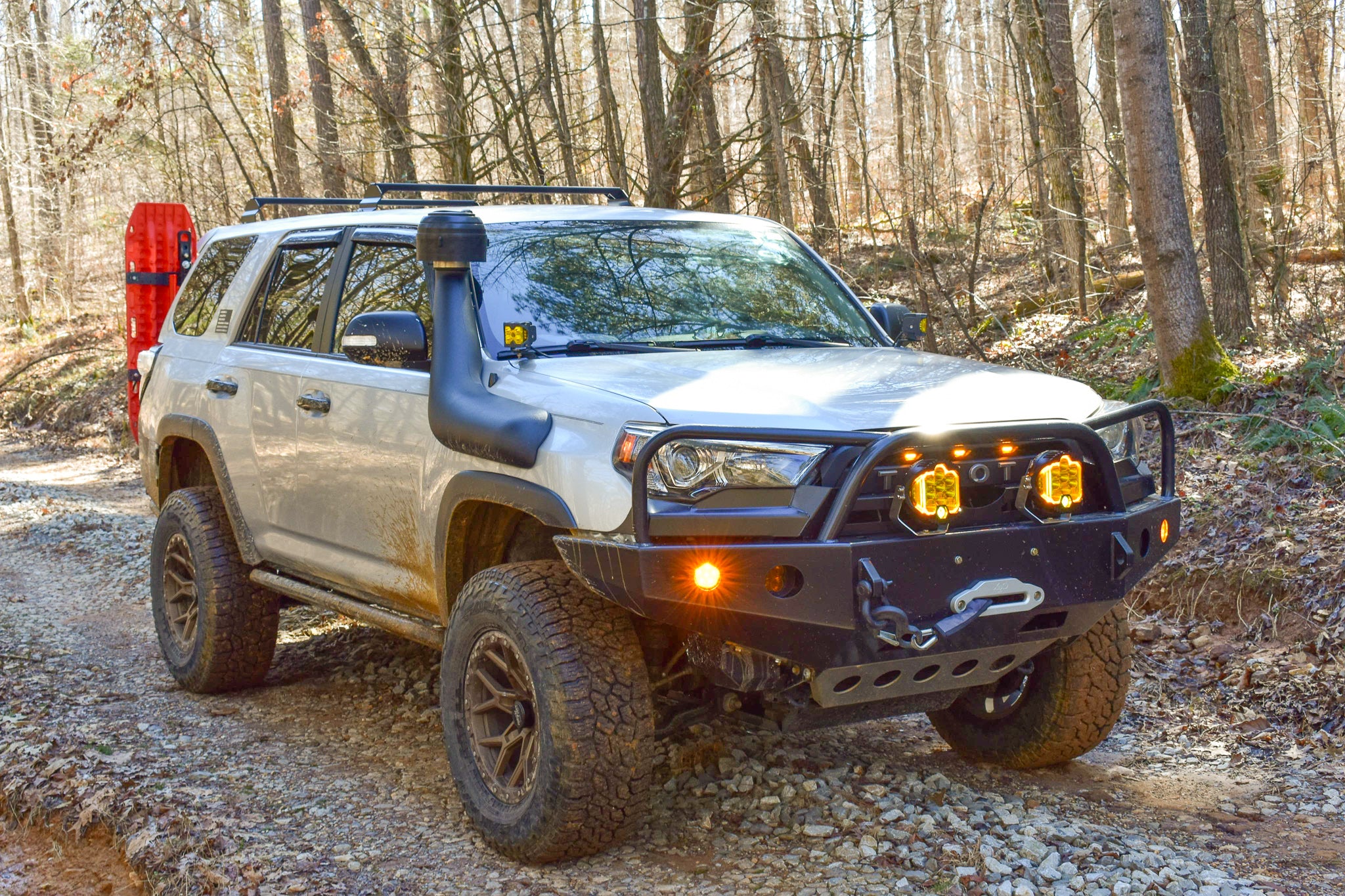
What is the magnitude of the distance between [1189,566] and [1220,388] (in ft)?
7.69

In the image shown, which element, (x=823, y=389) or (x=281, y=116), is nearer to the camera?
(x=823, y=389)

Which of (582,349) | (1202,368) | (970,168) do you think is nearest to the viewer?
(582,349)

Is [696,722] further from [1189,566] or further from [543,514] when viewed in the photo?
[1189,566]

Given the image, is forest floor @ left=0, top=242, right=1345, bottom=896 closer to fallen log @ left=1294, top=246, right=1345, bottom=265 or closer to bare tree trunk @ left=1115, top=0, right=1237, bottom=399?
bare tree trunk @ left=1115, top=0, right=1237, bottom=399

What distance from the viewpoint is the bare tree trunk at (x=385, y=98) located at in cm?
1444

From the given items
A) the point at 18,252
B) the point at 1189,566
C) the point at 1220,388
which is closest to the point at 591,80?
the point at 18,252

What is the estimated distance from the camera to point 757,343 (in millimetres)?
4402

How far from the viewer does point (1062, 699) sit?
4293mm

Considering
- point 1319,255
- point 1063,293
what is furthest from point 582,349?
point 1319,255

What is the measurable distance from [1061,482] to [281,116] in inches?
639

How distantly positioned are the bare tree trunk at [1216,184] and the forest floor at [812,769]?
73.7 inches

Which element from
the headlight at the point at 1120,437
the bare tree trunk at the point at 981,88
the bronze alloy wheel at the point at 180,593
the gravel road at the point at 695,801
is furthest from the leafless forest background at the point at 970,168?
the bronze alloy wheel at the point at 180,593

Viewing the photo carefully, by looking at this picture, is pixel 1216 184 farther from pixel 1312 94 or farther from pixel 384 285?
pixel 1312 94

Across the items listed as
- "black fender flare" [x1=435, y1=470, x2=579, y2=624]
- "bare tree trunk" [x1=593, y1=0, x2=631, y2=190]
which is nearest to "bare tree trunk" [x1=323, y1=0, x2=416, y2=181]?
"bare tree trunk" [x1=593, y1=0, x2=631, y2=190]
